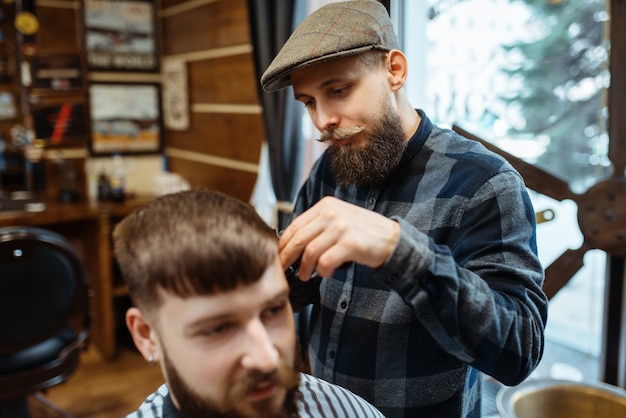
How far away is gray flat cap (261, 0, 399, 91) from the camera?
43.0 inches

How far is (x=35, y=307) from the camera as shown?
2.21m

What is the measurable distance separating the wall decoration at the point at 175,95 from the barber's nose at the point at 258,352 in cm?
335

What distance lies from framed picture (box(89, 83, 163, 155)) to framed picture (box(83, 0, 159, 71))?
15 centimetres

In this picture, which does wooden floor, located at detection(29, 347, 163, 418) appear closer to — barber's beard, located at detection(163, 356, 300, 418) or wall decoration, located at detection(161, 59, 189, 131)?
wall decoration, located at detection(161, 59, 189, 131)

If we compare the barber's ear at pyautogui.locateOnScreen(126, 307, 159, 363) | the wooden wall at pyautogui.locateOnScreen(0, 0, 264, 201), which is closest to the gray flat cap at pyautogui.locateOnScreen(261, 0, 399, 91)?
the barber's ear at pyautogui.locateOnScreen(126, 307, 159, 363)

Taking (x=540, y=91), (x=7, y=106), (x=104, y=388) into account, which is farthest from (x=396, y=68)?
(x=7, y=106)

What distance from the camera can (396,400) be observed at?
1.17 meters

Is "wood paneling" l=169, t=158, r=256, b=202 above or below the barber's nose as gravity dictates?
below

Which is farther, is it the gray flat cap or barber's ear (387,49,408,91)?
barber's ear (387,49,408,91)

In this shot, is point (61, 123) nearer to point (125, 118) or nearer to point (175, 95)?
point (125, 118)

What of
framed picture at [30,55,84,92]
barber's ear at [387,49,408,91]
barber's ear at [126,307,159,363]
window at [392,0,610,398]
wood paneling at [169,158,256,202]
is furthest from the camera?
framed picture at [30,55,84,92]

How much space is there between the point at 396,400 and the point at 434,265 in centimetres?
46

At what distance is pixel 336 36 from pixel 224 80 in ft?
7.91

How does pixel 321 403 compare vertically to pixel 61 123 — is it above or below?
below
